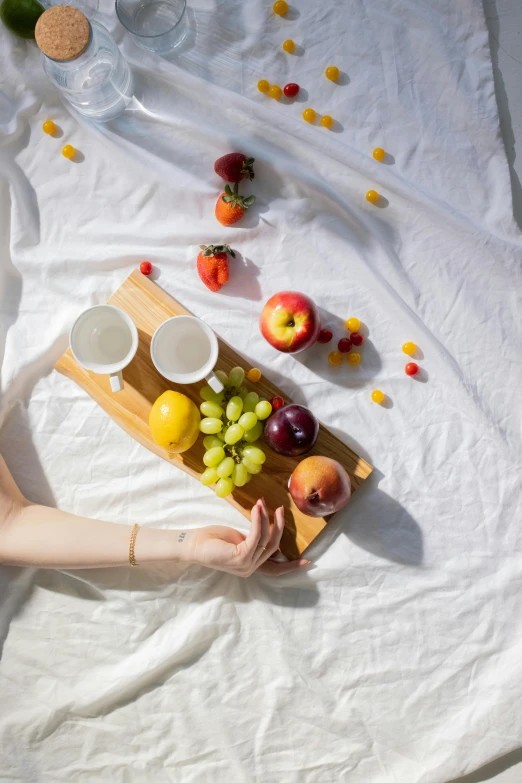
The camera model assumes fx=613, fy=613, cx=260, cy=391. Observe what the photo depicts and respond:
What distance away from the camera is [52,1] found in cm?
103

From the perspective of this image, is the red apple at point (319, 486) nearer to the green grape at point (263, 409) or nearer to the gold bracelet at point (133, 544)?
the green grape at point (263, 409)

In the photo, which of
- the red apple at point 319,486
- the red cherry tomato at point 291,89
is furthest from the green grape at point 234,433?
the red cherry tomato at point 291,89

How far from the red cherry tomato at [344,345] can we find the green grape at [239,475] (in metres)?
0.25

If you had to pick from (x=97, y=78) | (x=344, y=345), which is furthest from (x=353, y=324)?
(x=97, y=78)

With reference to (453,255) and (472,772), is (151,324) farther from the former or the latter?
(472,772)

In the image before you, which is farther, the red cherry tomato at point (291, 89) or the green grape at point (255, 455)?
the red cherry tomato at point (291, 89)

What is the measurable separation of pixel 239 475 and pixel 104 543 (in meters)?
0.23

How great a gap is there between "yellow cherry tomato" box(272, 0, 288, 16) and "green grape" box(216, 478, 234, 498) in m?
0.78

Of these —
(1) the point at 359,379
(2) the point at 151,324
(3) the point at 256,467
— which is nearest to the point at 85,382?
(2) the point at 151,324

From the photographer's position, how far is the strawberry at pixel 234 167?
100 centimetres

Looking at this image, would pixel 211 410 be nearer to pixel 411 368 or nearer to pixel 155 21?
pixel 411 368

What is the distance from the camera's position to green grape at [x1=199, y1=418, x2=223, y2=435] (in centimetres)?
89

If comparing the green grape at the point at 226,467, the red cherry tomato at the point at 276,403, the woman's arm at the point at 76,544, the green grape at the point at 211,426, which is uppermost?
the red cherry tomato at the point at 276,403

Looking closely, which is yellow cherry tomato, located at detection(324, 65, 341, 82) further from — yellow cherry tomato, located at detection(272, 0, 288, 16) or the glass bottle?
the glass bottle
